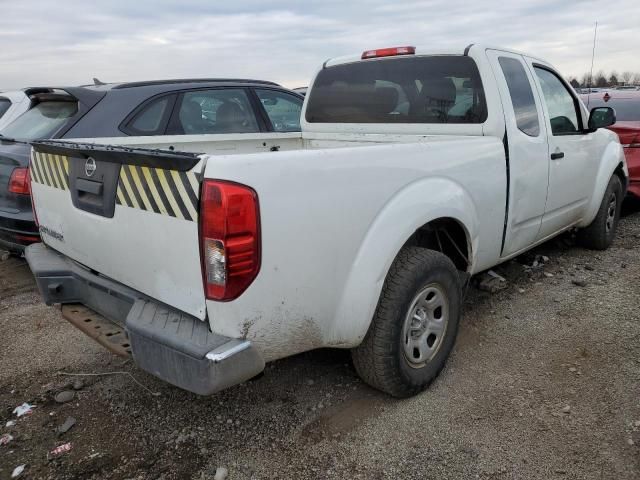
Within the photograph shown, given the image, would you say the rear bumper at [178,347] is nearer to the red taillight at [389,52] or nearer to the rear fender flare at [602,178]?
the red taillight at [389,52]

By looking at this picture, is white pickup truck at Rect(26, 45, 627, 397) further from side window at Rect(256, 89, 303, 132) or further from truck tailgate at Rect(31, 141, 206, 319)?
side window at Rect(256, 89, 303, 132)

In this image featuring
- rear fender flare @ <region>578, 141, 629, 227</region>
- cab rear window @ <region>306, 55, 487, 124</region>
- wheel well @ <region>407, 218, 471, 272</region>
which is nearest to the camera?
wheel well @ <region>407, 218, 471, 272</region>

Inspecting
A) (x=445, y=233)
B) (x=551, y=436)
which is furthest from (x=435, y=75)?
(x=551, y=436)

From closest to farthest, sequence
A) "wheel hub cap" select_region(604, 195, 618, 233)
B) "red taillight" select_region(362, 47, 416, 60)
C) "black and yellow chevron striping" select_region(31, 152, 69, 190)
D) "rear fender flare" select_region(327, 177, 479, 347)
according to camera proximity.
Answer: "rear fender flare" select_region(327, 177, 479, 347) → "black and yellow chevron striping" select_region(31, 152, 69, 190) → "red taillight" select_region(362, 47, 416, 60) → "wheel hub cap" select_region(604, 195, 618, 233)

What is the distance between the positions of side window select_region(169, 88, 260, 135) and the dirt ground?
2.16 metres

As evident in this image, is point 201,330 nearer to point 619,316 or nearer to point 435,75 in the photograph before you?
point 435,75

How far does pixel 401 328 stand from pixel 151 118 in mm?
3227

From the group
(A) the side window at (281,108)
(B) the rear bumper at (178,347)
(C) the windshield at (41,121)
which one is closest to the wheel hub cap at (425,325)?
(B) the rear bumper at (178,347)

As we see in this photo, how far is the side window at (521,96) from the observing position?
345 centimetres

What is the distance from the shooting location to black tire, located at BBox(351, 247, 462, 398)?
2.50 metres

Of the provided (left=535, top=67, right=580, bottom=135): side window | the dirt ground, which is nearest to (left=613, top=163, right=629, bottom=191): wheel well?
(left=535, top=67, right=580, bottom=135): side window

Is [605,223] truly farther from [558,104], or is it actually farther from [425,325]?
[425,325]

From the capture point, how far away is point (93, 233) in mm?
2512

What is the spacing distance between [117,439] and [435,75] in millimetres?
2920
